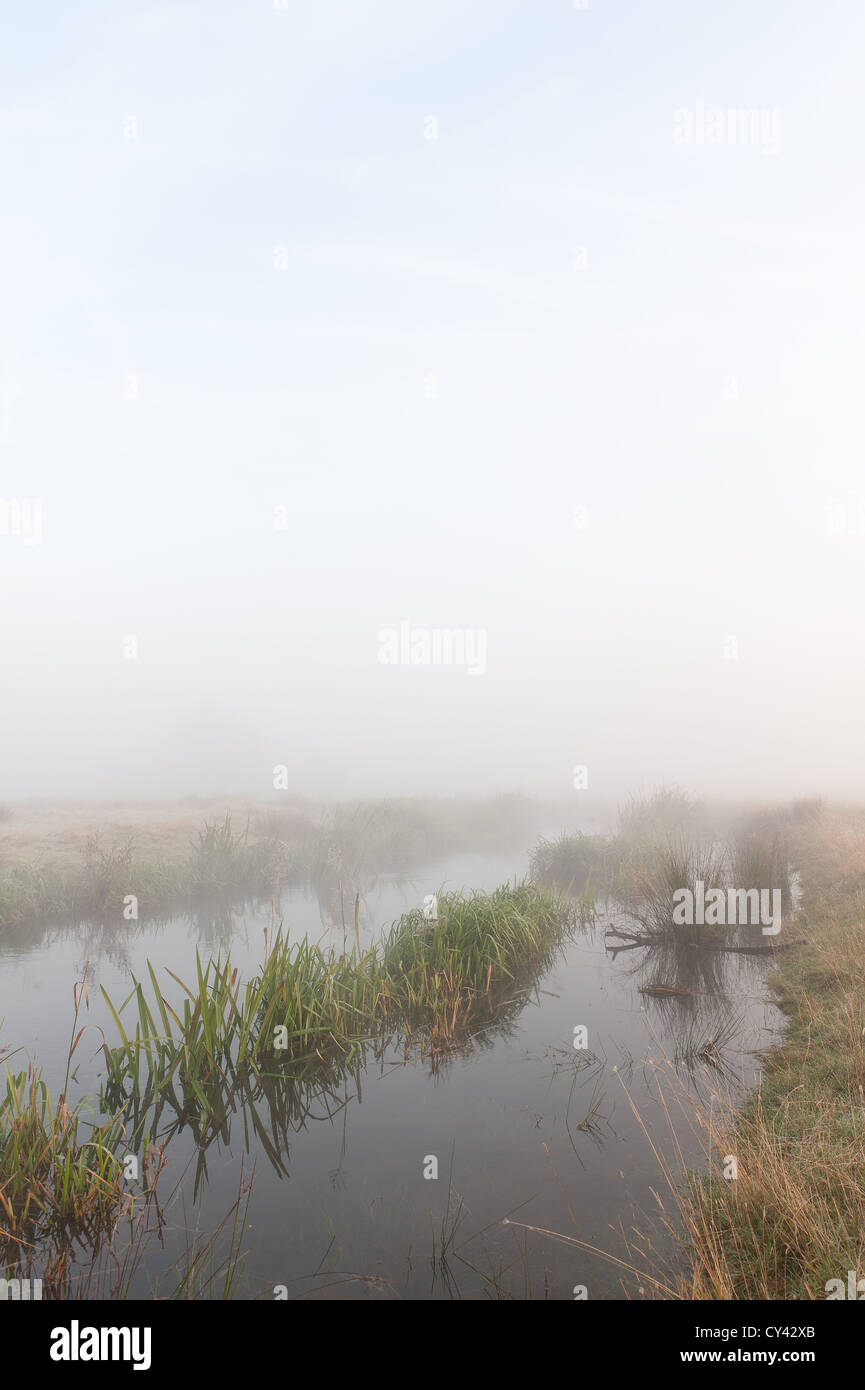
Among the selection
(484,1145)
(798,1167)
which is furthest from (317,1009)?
(798,1167)

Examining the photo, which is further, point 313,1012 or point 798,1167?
point 313,1012

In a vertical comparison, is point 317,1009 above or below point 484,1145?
above

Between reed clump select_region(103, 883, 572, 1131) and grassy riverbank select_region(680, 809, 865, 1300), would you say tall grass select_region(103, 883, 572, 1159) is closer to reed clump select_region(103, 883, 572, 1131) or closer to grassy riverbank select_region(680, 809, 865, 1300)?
reed clump select_region(103, 883, 572, 1131)

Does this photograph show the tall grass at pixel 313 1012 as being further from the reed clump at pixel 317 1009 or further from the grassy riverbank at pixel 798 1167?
the grassy riverbank at pixel 798 1167

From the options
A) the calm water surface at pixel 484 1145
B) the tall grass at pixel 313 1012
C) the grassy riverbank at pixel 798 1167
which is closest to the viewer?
the grassy riverbank at pixel 798 1167

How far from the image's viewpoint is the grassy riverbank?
13.3ft

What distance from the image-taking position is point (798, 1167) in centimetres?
487

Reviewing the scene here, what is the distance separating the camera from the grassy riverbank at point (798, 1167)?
405cm

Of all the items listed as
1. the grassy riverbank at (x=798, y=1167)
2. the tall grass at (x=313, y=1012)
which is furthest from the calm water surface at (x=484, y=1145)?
the grassy riverbank at (x=798, y=1167)

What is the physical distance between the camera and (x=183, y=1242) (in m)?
5.14

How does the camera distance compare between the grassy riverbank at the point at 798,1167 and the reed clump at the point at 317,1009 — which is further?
the reed clump at the point at 317,1009

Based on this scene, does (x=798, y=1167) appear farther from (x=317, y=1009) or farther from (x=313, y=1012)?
(x=317, y=1009)

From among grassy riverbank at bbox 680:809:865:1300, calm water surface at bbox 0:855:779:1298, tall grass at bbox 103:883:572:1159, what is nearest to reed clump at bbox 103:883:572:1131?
tall grass at bbox 103:883:572:1159
